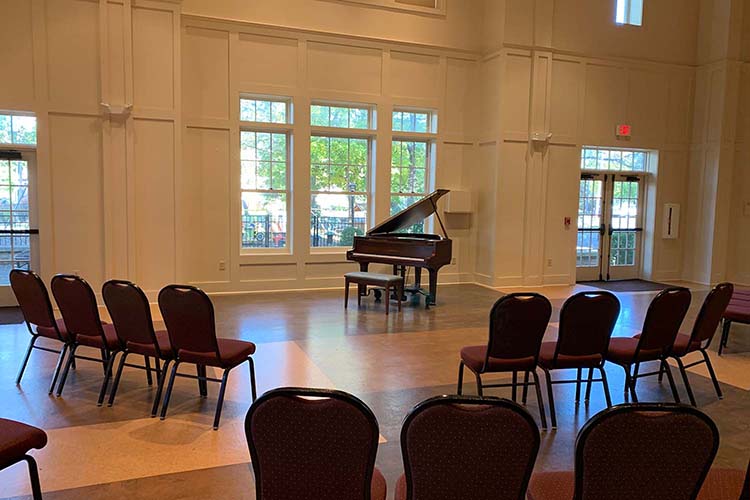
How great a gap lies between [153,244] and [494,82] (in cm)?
565

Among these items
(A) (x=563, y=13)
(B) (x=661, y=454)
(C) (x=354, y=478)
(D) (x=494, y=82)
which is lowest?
(C) (x=354, y=478)

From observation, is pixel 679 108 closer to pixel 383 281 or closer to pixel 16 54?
pixel 383 281

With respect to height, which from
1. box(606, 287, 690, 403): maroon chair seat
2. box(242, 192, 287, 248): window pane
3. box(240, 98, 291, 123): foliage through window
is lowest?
box(606, 287, 690, 403): maroon chair seat

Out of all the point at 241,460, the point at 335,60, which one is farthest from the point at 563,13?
the point at 241,460

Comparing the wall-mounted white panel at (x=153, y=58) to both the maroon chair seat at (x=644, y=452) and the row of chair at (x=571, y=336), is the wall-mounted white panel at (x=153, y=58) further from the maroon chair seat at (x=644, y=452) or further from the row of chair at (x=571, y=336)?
the maroon chair seat at (x=644, y=452)

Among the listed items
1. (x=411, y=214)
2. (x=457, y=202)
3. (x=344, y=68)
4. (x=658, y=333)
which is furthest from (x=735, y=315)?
(x=344, y=68)

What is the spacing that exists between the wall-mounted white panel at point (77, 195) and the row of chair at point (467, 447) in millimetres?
5969

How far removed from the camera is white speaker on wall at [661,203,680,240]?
32.8ft

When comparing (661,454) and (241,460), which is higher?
(661,454)

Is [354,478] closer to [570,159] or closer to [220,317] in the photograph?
[220,317]

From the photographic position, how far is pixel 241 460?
3.00 m

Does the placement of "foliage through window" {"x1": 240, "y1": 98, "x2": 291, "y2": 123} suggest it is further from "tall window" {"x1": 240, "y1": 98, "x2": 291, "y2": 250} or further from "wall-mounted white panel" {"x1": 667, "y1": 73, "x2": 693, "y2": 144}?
"wall-mounted white panel" {"x1": 667, "y1": 73, "x2": 693, "y2": 144}

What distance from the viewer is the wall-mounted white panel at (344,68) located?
823cm

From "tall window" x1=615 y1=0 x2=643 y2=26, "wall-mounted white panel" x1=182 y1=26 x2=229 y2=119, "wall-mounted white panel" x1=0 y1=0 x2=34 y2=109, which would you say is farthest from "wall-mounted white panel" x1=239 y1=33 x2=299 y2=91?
"tall window" x1=615 y1=0 x2=643 y2=26
